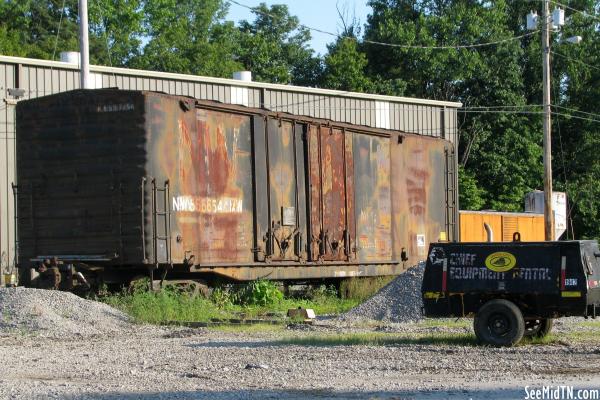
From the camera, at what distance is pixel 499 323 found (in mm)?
14195

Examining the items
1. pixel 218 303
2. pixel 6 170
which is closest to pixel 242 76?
pixel 6 170

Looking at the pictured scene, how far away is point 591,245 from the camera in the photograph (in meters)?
14.5

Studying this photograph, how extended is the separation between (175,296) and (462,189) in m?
35.8

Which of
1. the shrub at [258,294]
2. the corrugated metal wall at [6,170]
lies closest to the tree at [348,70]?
the corrugated metal wall at [6,170]

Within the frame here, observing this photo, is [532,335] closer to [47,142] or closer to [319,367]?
[319,367]

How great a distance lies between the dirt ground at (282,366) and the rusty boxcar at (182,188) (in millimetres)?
2629

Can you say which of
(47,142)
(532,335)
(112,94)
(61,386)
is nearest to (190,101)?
(112,94)

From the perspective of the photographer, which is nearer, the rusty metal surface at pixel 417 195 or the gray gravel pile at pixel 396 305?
the gray gravel pile at pixel 396 305

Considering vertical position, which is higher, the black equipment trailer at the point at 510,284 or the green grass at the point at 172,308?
the black equipment trailer at the point at 510,284

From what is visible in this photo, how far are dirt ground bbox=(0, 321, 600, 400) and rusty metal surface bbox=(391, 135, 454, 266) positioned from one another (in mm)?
9237

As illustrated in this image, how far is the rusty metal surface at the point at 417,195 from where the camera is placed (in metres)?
25.5

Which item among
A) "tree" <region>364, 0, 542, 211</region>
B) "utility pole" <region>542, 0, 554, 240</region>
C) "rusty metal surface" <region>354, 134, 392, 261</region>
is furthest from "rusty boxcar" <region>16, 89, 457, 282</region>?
"tree" <region>364, 0, 542, 211</region>

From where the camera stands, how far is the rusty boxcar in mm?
18203

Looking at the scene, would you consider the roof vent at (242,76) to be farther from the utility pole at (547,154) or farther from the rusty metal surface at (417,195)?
the rusty metal surface at (417,195)
